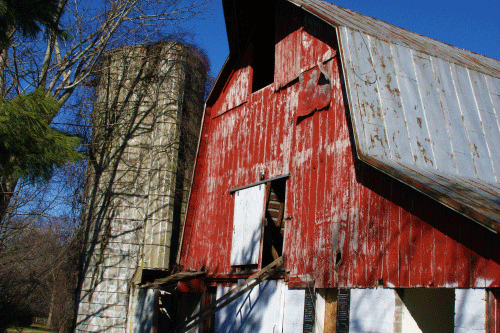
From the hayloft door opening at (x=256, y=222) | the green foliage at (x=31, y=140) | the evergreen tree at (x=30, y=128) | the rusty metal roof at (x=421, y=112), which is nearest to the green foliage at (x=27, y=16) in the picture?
the evergreen tree at (x=30, y=128)

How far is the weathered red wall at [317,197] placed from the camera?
19.6 ft

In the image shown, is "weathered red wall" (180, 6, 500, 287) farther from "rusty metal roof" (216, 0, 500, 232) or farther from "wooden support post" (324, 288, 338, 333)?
"rusty metal roof" (216, 0, 500, 232)

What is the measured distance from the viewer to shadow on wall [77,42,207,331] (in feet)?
41.7

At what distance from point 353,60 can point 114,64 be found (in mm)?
8053

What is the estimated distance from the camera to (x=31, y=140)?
6.04 metres

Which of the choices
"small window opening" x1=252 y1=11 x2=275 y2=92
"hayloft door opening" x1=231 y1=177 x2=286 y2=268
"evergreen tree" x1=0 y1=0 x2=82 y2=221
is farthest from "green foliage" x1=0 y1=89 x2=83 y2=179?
"small window opening" x1=252 y1=11 x2=275 y2=92

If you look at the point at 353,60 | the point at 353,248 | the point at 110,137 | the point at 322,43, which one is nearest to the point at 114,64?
the point at 110,137

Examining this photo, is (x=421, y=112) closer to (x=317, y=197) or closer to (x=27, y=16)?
(x=317, y=197)

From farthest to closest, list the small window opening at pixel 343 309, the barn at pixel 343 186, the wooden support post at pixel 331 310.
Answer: the wooden support post at pixel 331 310 → the small window opening at pixel 343 309 → the barn at pixel 343 186

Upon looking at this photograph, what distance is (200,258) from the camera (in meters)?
11.4

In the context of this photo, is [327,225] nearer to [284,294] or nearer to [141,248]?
[284,294]

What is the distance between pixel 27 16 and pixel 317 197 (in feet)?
15.4

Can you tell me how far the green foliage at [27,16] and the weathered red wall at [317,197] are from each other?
4223 millimetres

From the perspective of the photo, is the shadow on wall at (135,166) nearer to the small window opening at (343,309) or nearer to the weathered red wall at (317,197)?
the weathered red wall at (317,197)
